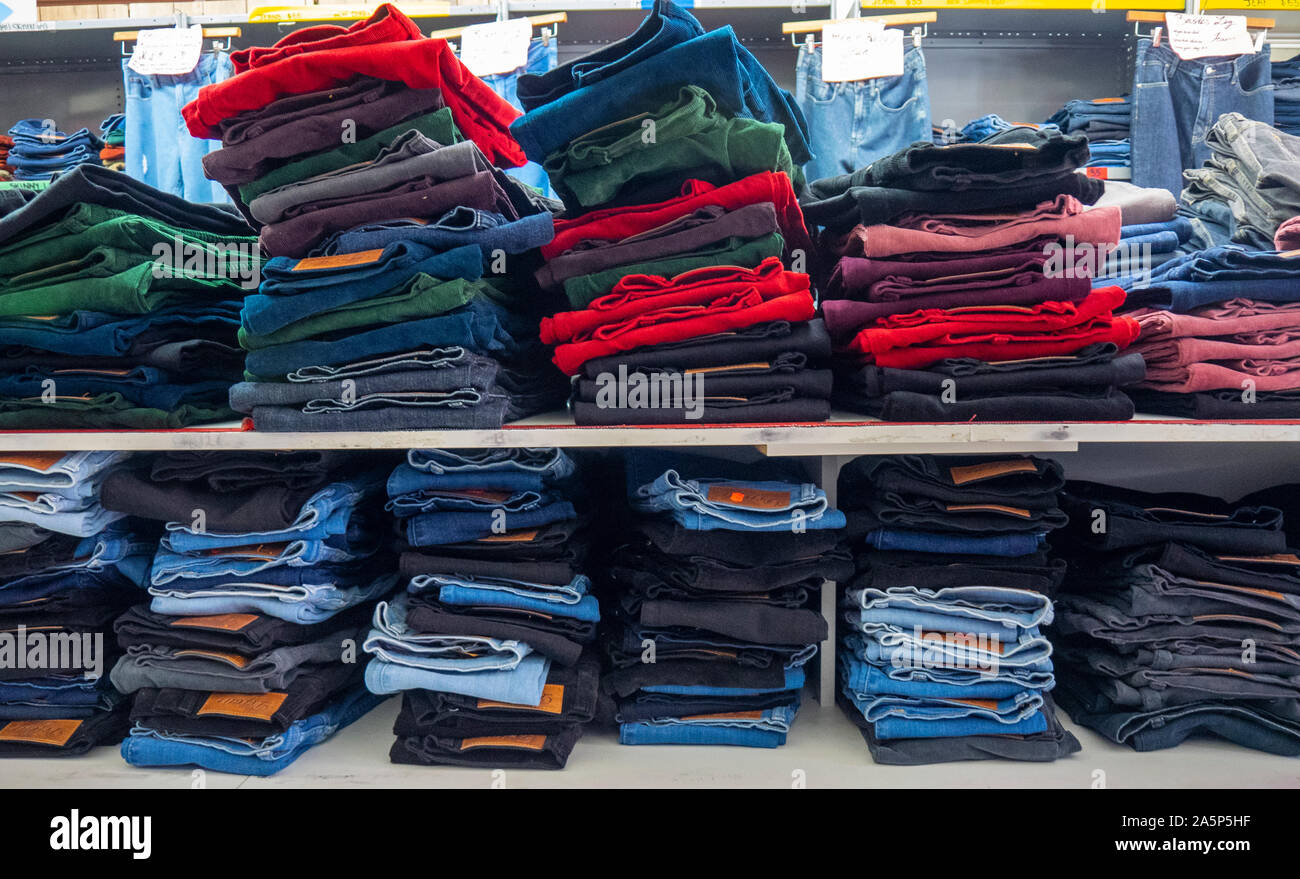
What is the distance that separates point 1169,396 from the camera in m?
1.58

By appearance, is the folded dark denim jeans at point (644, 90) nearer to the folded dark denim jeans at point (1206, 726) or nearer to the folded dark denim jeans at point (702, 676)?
the folded dark denim jeans at point (702, 676)

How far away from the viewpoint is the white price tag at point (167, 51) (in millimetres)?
2654

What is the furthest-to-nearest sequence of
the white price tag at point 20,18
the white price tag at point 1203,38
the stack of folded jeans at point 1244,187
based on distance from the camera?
1. the white price tag at point 20,18
2. the white price tag at point 1203,38
3. the stack of folded jeans at point 1244,187

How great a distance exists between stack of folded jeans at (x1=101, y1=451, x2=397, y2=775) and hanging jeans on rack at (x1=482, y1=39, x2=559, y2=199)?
150cm

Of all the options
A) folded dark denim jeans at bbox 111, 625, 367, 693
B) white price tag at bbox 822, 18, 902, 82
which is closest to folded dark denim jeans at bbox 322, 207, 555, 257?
folded dark denim jeans at bbox 111, 625, 367, 693

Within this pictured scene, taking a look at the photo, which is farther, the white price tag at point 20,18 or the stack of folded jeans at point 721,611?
the white price tag at point 20,18

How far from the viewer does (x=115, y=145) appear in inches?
112

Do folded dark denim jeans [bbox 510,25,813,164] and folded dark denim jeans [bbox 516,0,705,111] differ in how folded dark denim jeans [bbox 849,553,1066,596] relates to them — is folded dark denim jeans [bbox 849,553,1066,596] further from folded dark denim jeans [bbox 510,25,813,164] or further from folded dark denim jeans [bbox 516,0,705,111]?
folded dark denim jeans [bbox 516,0,705,111]

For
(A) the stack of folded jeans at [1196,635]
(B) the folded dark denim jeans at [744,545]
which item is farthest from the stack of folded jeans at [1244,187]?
(B) the folded dark denim jeans at [744,545]

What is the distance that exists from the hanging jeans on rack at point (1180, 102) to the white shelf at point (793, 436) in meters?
1.47

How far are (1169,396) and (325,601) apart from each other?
5.75ft

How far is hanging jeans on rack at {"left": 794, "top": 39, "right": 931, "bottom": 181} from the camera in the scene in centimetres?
270
